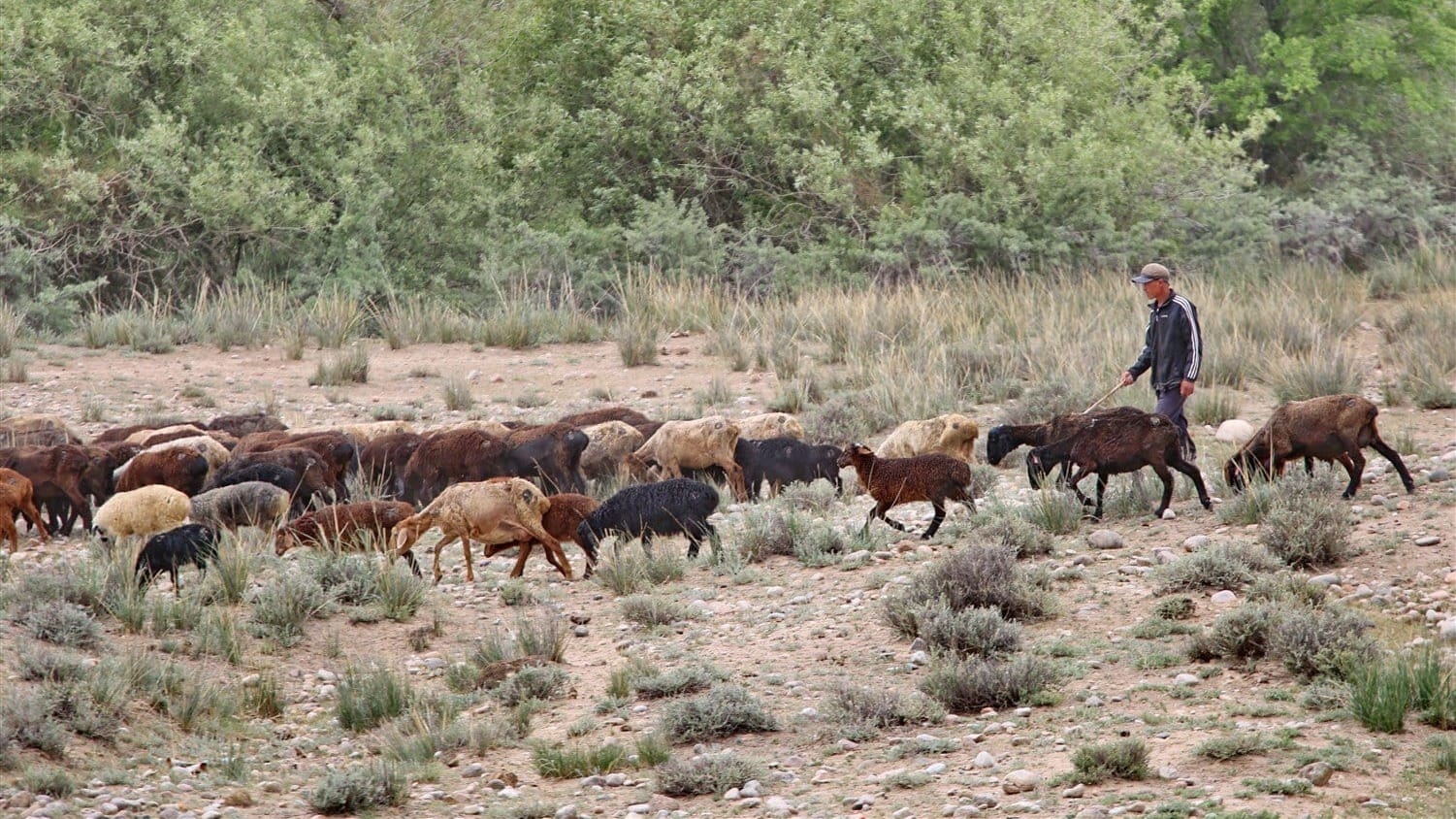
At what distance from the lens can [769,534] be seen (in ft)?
40.0

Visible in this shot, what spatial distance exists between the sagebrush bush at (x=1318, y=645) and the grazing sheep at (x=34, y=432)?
453 inches

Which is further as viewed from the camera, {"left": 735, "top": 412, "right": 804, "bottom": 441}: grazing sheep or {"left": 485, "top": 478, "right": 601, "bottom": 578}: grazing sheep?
{"left": 735, "top": 412, "right": 804, "bottom": 441}: grazing sheep

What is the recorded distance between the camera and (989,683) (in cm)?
Result: 860

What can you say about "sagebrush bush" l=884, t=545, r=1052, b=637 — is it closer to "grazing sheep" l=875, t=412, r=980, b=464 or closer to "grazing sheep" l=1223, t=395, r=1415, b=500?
"grazing sheep" l=1223, t=395, r=1415, b=500

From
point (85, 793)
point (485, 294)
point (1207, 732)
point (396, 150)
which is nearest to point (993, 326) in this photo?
point (485, 294)

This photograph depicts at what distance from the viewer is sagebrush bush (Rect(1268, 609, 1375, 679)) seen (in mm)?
8312

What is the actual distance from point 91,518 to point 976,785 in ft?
29.1

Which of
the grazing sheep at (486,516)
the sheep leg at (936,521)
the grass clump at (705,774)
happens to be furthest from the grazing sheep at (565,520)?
the grass clump at (705,774)

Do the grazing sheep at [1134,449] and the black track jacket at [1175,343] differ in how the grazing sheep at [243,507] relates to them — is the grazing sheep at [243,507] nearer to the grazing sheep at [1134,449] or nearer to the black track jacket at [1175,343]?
the grazing sheep at [1134,449]

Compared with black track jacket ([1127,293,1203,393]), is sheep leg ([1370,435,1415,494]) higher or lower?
lower

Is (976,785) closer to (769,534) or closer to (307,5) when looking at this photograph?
(769,534)

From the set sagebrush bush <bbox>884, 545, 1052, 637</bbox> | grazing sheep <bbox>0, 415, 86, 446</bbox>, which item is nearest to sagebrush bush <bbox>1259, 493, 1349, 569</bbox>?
sagebrush bush <bbox>884, 545, 1052, 637</bbox>

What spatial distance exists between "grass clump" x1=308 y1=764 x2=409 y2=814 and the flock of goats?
11.8 feet

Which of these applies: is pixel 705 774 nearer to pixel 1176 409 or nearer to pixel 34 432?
pixel 1176 409
